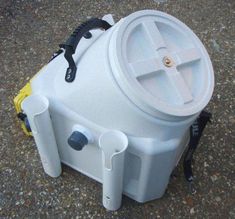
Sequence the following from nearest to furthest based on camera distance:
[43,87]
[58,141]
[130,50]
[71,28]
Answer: [130,50]
[43,87]
[58,141]
[71,28]

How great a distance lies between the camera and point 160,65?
93 cm

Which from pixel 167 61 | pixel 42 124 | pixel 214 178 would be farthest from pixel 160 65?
pixel 214 178

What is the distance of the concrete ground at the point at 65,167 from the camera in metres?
1.21

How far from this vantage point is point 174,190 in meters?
1.25

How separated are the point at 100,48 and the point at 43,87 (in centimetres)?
21

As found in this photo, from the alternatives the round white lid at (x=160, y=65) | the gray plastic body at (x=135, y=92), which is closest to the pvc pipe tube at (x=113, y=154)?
the gray plastic body at (x=135, y=92)

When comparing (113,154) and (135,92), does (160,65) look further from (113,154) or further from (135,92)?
(113,154)

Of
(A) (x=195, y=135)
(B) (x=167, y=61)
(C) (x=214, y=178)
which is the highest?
(B) (x=167, y=61)

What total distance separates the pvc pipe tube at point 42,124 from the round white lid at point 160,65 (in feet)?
0.81

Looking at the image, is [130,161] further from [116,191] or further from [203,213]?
[203,213]

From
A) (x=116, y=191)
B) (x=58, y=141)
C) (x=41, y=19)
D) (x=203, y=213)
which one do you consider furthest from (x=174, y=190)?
(x=41, y=19)

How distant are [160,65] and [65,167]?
1.81 ft

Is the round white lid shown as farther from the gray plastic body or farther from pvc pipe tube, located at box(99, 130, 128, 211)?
pvc pipe tube, located at box(99, 130, 128, 211)

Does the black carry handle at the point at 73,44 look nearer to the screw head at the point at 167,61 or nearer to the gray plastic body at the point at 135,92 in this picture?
the gray plastic body at the point at 135,92
